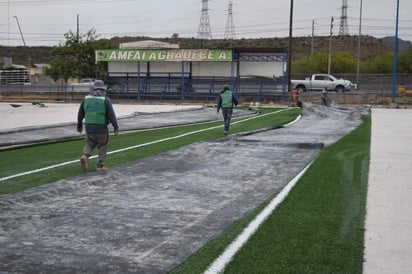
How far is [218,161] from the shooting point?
11469 millimetres

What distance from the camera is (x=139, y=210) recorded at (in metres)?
7.03

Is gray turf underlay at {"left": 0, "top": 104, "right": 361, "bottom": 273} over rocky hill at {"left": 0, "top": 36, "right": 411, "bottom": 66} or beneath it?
beneath

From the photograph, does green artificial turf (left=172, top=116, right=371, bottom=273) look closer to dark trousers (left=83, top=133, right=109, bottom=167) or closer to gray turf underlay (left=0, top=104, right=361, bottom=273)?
gray turf underlay (left=0, top=104, right=361, bottom=273)

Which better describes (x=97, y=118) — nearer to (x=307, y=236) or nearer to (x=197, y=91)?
(x=307, y=236)

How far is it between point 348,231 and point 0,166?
7.19 meters

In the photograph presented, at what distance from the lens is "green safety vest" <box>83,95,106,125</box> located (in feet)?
32.8

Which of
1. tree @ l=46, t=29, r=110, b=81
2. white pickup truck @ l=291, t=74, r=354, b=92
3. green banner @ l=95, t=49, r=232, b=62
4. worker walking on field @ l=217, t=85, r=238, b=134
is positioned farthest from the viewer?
tree @ l=46, t=29, r=110, b=81

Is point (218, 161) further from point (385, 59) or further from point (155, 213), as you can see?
point (385, 59)

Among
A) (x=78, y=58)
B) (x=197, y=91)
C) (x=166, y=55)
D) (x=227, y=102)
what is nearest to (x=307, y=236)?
(x=227, y=102)

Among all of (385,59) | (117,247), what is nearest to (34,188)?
(117,247)

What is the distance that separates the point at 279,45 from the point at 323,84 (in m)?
68.1

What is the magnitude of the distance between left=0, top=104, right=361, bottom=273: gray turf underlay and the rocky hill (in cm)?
9818

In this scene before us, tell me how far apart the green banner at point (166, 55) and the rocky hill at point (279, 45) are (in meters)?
63.2

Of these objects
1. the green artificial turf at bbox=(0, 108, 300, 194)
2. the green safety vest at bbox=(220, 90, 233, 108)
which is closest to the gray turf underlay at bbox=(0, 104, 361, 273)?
the green artificial turf at bbox=(0, 108, 300, 194)
